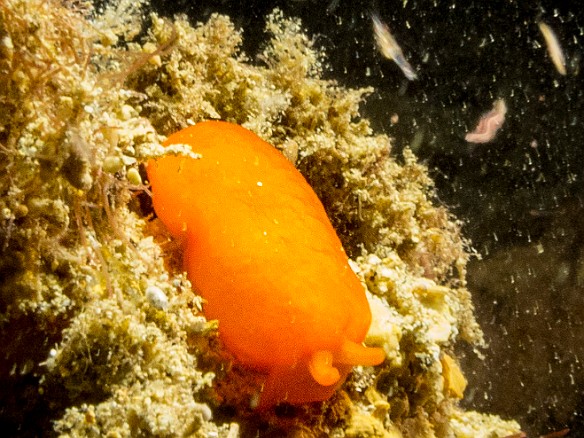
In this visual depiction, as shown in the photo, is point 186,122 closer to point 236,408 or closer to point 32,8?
point 32,8

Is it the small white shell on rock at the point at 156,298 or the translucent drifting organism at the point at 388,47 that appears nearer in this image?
the small white shell on rock at the point at 156,298

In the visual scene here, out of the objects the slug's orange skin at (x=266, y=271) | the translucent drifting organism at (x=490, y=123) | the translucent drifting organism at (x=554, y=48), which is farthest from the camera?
the translucent drifting organism at (x=554, y=48)

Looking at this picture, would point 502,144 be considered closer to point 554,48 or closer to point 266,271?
point 554,48

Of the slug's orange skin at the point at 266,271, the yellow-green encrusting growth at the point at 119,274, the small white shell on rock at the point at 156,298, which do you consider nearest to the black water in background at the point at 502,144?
the yellow-green encrusting growth at the point at 119,274

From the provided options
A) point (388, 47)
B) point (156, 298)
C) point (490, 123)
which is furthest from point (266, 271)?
point (490, 123)

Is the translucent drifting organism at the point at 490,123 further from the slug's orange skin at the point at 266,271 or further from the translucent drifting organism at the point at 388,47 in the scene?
the slug's orange skin at the point at 266,271

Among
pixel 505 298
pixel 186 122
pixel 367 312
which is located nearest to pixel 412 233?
pixel 367 312
